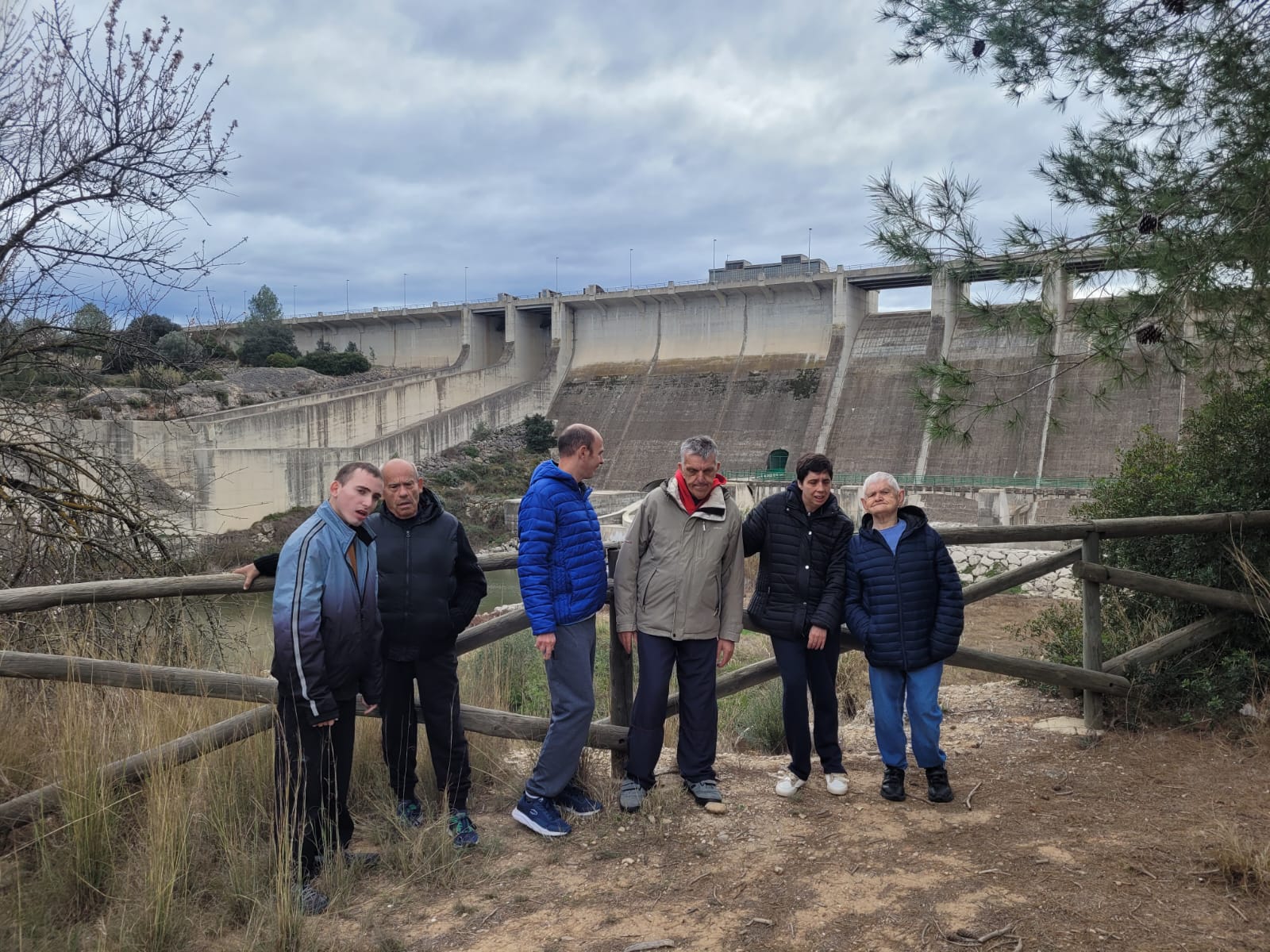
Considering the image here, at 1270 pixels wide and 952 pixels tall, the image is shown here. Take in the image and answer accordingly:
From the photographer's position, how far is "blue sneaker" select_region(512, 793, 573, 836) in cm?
332

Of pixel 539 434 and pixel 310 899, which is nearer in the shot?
pixel 310 899

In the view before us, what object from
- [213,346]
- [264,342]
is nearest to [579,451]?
[213,346]

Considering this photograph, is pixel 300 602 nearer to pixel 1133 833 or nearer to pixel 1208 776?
pixel 1133 833

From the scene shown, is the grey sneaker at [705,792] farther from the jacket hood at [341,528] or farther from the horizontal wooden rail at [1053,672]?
the jacket hood at [341,528]

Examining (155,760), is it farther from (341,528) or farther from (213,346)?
(213,346)

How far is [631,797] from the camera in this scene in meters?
3.55

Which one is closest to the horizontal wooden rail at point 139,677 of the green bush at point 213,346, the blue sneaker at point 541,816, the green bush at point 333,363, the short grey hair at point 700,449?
the blue sneaker at point 541,816

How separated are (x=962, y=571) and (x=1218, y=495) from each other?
543 inches

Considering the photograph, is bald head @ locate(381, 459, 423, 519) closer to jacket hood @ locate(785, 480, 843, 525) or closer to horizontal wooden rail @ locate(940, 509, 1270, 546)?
jacket hood @ locate(785, 480, 843, 525)

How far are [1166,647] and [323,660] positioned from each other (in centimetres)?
396

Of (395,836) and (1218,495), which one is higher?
(1218,495)

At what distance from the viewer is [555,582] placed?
343 centimetres

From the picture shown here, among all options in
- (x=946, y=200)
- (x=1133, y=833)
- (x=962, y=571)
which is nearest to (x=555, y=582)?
(x=1133, y=833)

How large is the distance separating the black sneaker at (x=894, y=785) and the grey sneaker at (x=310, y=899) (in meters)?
2.13
